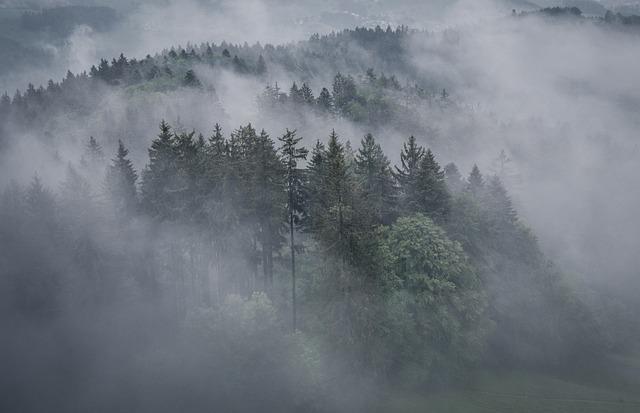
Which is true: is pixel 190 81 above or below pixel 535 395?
above

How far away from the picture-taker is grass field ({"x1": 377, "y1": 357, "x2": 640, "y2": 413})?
48.1 meters

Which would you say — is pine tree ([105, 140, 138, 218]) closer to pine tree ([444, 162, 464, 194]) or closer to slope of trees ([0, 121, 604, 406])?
slope of trees ([0, 121, 604, 406])

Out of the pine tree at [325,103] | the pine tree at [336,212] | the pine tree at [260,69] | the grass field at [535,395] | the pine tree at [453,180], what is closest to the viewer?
the pine tree at [336,212]

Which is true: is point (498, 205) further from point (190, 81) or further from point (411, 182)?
point (190, 81)

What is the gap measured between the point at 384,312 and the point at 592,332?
35.9 meters

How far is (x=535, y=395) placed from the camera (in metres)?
52.4

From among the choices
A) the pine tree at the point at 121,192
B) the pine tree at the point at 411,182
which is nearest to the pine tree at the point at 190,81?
the pine tree at the point at 121,192

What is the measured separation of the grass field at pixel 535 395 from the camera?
4809cm

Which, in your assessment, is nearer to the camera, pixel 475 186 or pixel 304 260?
pixel 304 260

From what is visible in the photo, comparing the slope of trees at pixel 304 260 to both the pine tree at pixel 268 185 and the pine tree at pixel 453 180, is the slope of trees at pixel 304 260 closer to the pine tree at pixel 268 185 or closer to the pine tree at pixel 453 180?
the pine tree at pixel 268 185

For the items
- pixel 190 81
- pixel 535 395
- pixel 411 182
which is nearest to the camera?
pixel 535 395

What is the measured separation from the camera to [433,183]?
184ft

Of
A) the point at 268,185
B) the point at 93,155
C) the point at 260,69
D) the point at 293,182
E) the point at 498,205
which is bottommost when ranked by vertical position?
the point at 498,205

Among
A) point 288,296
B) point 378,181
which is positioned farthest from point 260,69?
point 288,296
